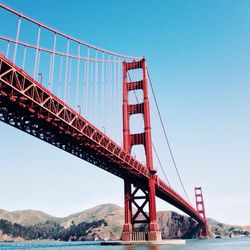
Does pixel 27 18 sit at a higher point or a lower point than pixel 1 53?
higher

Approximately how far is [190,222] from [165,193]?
107m

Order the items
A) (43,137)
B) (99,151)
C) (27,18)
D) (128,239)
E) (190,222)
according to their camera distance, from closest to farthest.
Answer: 1. (27,18)
2. (43,137)
3. (99,151)
4. (128,239)
5. (190,222)

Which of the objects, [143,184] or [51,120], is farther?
[143,184]

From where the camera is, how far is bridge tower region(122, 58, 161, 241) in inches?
1853

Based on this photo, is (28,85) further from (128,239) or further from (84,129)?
(128,239)

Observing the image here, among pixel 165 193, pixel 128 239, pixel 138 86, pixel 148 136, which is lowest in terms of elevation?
pixel 128 239

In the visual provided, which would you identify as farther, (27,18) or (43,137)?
(43,137)

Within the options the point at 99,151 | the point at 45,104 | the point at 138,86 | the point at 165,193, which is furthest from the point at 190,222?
the point at 45,104

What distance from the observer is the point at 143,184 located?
51.2m

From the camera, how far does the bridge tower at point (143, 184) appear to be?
47062 mm

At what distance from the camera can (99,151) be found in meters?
37.3

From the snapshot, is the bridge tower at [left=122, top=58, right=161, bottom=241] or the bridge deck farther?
the bridge tower at [left=122, top=58, right=161, bottom=241]

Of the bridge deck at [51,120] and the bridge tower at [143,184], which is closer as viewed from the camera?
the bridge deck at [51,120]

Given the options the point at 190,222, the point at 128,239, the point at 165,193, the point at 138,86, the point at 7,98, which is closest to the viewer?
the point at 7,98
